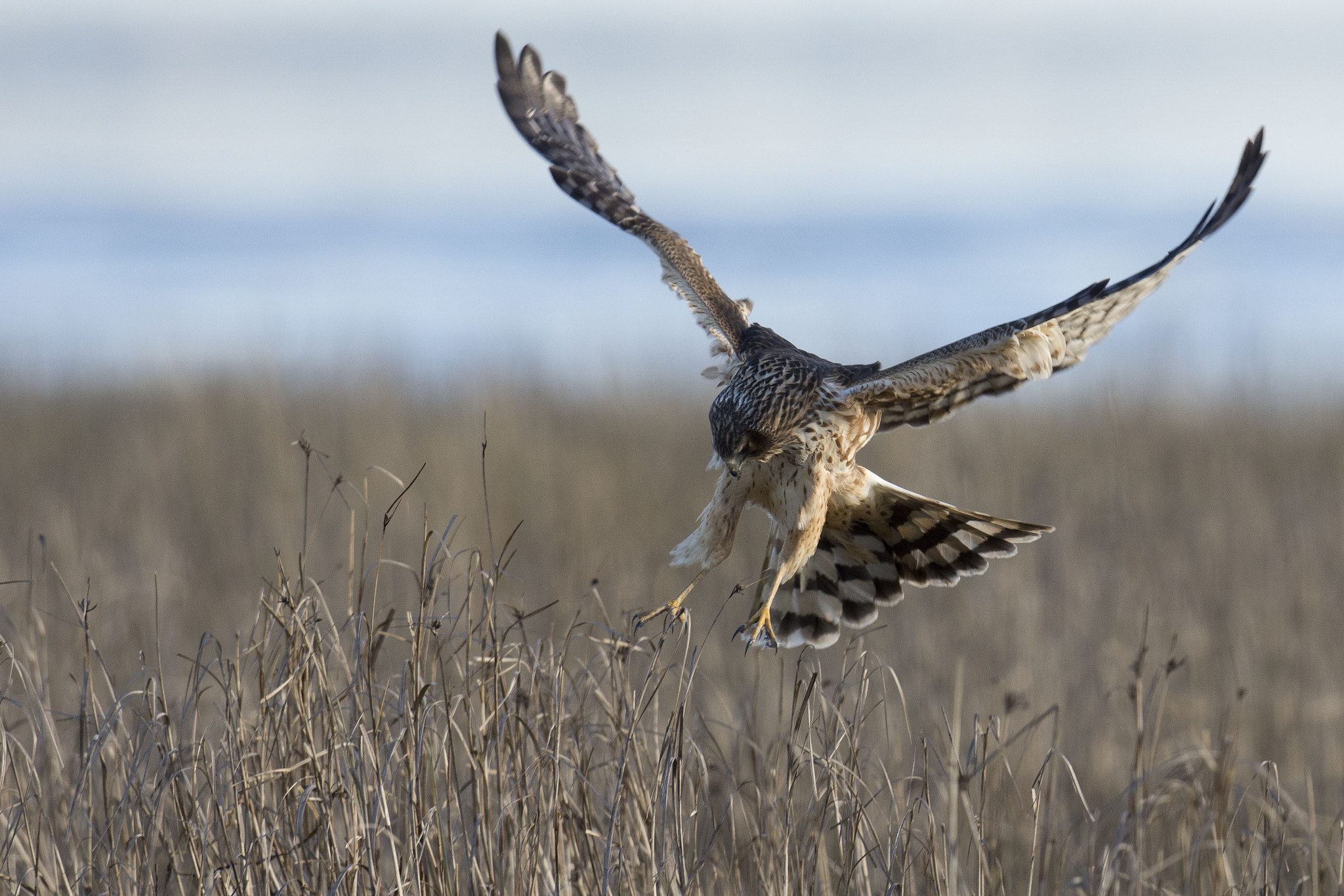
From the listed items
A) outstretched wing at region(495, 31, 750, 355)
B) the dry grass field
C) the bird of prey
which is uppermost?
outstretched wing at region(495, 31, 750, 355)

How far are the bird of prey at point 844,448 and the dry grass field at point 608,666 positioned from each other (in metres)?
0.32

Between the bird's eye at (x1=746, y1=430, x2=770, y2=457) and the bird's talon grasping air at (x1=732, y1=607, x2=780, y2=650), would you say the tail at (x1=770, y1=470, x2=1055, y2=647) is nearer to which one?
Result: the bird's talon grasping air at (x1=732, y1=607, x2=780, y2=650)

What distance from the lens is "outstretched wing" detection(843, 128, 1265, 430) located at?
3021mm

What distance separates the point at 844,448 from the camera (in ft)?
11.1

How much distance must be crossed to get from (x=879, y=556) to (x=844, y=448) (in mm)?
606

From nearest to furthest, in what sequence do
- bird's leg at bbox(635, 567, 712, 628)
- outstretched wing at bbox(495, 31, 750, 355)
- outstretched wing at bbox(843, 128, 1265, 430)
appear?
bird's leg at bbox(635, 567, 712, 628), outstretched wing at bbox(843, 128, 1265, 430), outstretched wing at bbox(495, 31, 750, 355)

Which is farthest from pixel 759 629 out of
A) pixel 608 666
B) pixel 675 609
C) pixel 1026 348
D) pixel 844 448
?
pixel 1026 348

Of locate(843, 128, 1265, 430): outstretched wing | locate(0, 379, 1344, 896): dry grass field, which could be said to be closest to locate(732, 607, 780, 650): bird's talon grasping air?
locate(0, 379, 1344, 896): dry grass field

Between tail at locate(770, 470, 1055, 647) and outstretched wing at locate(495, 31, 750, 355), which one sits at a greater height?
outstretched wing at locate(495, 31, 750, 355)

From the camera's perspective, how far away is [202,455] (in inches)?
467

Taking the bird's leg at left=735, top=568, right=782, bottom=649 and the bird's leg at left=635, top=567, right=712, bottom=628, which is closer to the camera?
the bird's leg at left=635, top=567, right=712, bottom=628

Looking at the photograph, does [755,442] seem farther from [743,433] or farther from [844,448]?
[844,448]

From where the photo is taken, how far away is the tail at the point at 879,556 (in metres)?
3.65

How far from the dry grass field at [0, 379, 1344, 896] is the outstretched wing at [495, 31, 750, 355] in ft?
3.40
